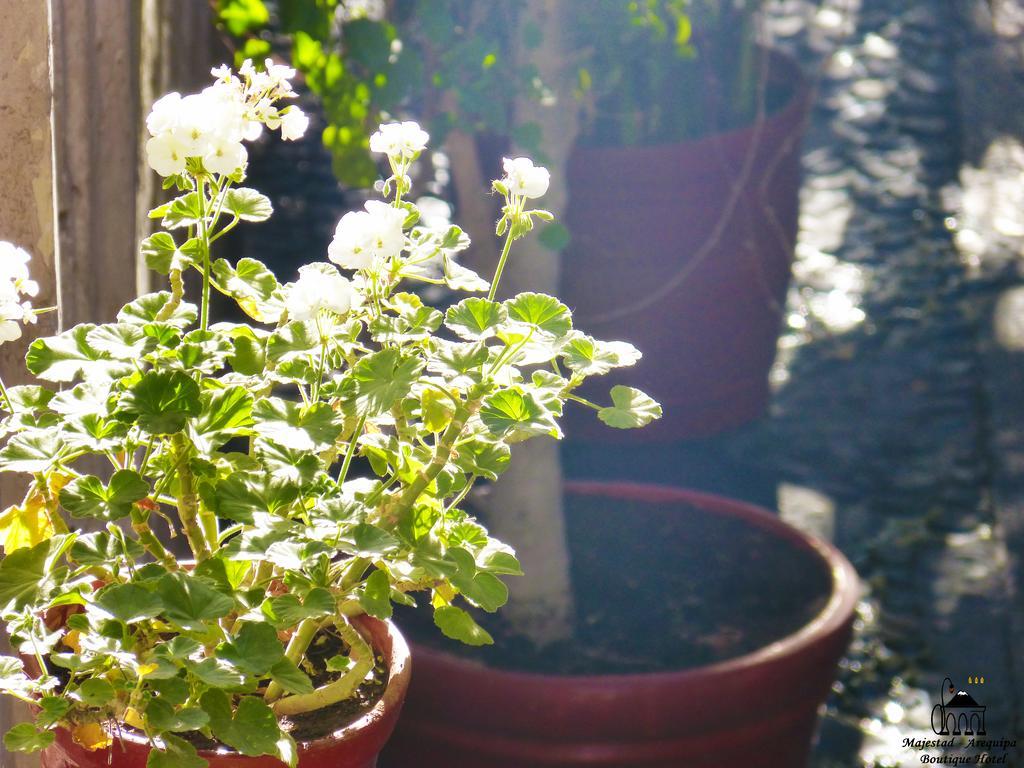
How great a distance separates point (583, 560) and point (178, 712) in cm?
120

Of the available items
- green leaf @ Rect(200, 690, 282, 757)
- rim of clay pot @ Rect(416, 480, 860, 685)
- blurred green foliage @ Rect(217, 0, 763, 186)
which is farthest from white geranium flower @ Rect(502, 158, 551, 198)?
blurred green foliage @ Rect(217, 0, 763, 186)

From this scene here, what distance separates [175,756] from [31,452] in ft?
0.81

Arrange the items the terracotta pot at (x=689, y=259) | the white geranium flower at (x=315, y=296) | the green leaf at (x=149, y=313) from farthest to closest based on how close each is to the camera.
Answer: the terracotta pot at (x=689, y=259), the green leaf at (x=149, y=313), the white geranium flower at (x=315, y=296)

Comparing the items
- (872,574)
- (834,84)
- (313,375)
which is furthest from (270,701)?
(834,84)

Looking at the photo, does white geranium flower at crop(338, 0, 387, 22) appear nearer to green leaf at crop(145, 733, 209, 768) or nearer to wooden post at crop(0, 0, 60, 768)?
wooden post at crop(0, 0, 60, 768)

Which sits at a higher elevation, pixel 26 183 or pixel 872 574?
pixel 26 183

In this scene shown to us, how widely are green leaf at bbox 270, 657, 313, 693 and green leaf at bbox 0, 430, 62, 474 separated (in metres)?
0.22

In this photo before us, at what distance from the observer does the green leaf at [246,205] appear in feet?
3.12

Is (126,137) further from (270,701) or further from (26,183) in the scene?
(270,701)

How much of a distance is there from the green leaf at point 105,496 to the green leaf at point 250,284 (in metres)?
0.17

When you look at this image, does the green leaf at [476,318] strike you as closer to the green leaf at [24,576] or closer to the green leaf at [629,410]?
the green leaf at [629,410]

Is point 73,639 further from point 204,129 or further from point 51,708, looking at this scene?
point 204,129

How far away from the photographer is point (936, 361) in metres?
3.16

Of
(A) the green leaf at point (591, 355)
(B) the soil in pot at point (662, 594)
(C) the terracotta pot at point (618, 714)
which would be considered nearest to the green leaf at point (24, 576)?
(A) the green leaf at point (591, 355)
